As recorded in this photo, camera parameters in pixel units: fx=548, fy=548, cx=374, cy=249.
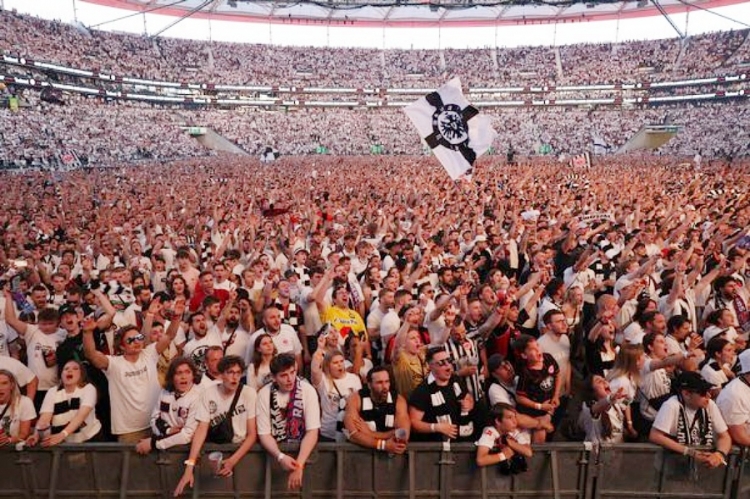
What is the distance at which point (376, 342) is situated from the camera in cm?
563

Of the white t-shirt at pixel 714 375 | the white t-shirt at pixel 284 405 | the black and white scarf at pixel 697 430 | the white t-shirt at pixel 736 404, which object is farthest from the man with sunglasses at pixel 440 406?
the white t-shirt at pixel 714 375

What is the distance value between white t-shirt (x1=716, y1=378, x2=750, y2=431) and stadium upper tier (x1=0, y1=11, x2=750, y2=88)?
161ft

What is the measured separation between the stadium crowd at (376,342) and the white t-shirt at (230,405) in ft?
A: 0.04

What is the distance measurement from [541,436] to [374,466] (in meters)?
1.16

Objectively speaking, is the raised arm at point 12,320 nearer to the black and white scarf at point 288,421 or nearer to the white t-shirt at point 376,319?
the black and white scarf at point 288,421

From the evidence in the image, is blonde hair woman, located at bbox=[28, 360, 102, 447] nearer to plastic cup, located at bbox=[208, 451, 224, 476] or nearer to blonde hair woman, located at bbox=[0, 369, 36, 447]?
blonde hair woman, located at bbox=[0, 369, 36, 447]

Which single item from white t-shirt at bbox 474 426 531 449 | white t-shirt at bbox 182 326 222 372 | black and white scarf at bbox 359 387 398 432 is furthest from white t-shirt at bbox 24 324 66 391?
white t-shirt at bbox 474 426 531 449

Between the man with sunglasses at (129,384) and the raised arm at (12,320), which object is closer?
the man with sunglasses at (129,384)

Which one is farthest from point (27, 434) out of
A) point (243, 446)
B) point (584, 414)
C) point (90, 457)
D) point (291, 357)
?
point (584, 414)

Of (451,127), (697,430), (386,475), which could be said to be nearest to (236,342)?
(386,475)

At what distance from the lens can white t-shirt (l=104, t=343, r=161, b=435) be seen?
13.6ft

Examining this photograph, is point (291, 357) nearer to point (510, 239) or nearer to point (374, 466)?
point (374, 466)

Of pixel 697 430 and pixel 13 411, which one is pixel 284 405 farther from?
pixel 697 430

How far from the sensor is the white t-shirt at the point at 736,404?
360 cm
